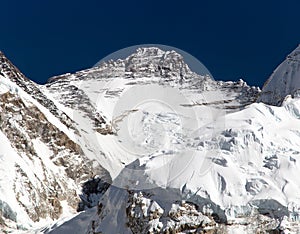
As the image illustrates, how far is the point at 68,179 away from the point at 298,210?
169ft

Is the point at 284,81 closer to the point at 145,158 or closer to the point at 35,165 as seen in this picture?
the point at 35,165

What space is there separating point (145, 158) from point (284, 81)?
4161 cm

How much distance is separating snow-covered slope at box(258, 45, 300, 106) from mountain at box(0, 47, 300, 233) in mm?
703

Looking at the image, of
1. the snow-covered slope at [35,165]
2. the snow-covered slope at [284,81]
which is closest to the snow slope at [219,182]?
the snow-covered slope at [35,165]

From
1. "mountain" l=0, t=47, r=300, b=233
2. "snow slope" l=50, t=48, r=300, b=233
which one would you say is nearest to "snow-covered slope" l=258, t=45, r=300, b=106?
"mountain" l=0, t=47, r=300, b=233

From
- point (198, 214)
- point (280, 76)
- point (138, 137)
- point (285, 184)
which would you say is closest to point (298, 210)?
point (285, 184)

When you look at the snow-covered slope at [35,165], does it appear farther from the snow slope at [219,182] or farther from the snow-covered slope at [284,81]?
the snow-covered slope at [284,81]

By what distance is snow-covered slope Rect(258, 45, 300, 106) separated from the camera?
76.9 meters

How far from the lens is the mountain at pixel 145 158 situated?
37.5 metres

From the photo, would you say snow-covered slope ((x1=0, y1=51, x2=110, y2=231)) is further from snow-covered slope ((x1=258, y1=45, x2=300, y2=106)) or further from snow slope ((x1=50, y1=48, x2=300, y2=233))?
snow-covered slope ((x1=258, y1=45, x2=300, y2=106))

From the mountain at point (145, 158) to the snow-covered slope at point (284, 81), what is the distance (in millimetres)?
703

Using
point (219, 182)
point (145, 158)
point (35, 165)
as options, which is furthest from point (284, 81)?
point (219, 182)

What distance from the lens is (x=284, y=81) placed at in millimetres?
80188

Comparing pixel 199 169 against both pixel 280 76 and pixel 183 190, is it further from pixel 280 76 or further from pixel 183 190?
pixel 280 76
